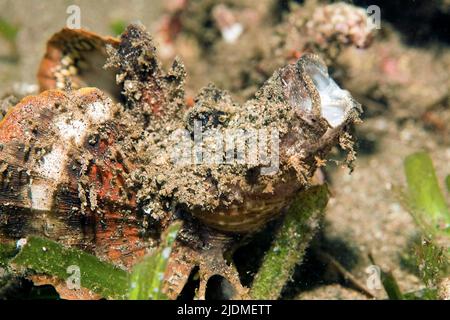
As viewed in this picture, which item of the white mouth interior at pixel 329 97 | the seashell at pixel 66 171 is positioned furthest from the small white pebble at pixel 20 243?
the white mouth interior at pixel 329 97

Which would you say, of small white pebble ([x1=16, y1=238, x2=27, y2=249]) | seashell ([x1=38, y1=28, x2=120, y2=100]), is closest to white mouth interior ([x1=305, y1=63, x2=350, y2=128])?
seashell ([x1=38, y1=28, x2=120, y2=100])

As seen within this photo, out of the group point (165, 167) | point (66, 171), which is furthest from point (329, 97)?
point (66, 171)

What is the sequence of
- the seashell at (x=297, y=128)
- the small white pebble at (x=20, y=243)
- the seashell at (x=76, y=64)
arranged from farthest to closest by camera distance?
the seashell at (x=76, y=64), the small white pebble at (x=20, y=243), the seashell at (x=297, y=128)

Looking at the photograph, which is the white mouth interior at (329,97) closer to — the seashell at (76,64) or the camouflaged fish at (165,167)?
the camouflaged fish at (165,167)

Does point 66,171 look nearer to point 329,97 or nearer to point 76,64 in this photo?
point 76,64

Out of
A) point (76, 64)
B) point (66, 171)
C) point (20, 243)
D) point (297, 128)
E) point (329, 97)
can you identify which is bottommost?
point (20, 243)

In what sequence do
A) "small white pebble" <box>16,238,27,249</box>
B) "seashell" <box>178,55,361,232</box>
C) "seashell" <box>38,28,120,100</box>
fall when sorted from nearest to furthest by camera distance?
"seashell" <box>178,55,361,232</box> → "small white pebble" <box>16,238,27,249</box> → "seashell" <box>38,28,120,100</box>

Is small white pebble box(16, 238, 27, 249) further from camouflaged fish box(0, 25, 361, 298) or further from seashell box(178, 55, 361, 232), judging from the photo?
seashell box(178, 55, 361, 232)

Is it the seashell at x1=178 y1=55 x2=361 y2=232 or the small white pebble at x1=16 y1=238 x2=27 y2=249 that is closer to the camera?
the seashell at x1=178 y1=55 x2=361 y2=232
